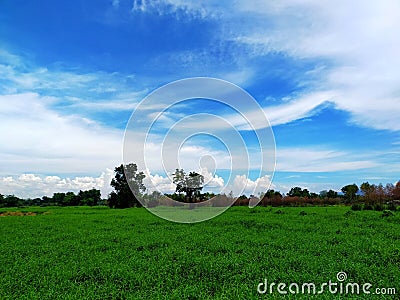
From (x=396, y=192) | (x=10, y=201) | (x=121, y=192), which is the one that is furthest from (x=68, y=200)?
(x=396, y=192)

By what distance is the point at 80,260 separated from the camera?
987cm

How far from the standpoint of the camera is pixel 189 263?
898 centimetres

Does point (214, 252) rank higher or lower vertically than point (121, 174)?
lower

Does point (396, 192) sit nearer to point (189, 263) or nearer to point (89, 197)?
point (189, 263)

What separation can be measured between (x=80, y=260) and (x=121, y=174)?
115ft

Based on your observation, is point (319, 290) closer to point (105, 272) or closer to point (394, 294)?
point (394, 294)

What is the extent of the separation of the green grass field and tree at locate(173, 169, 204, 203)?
15.6m

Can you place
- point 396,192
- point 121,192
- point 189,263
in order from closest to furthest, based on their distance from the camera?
point 189,263 → point 396,192 → point 121,192

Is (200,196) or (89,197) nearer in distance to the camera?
(200,196)

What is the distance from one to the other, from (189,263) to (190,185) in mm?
23184

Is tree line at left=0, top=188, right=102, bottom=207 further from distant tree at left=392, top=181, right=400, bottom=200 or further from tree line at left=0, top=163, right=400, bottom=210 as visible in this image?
distant tree at left=392, top=181, right=400, bottom=200

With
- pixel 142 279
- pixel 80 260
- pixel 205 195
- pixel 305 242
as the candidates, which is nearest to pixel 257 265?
pixel 142 279

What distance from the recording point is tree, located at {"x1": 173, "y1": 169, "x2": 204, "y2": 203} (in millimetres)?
30073

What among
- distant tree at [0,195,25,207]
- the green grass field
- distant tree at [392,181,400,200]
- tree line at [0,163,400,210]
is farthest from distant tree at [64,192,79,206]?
distant tree at [392,181,400,200]
